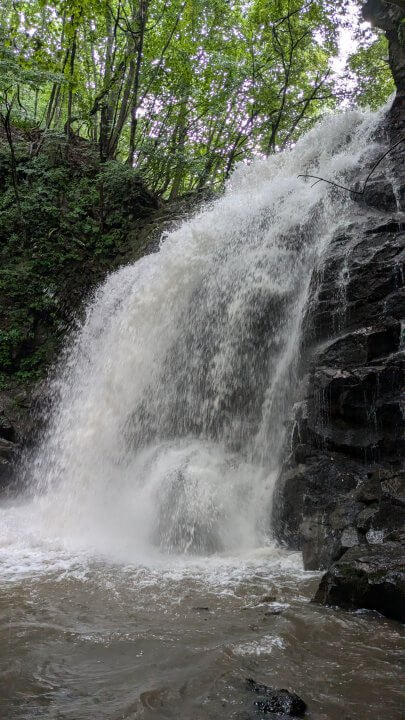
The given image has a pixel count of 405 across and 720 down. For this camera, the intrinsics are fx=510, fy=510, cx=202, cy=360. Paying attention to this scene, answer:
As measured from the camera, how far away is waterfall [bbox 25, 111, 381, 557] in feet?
21.8

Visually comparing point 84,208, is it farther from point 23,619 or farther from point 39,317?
point 23,619

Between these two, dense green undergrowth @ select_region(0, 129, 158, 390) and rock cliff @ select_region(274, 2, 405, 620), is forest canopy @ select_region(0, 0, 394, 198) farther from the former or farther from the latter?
rock cliff @ select_region(274, 2, 405, 620)

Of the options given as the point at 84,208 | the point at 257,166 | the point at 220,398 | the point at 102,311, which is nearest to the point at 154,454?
the point at 220,398

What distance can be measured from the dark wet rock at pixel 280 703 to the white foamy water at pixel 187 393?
3.01 meters

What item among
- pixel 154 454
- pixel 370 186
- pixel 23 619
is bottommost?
pixel 23 619

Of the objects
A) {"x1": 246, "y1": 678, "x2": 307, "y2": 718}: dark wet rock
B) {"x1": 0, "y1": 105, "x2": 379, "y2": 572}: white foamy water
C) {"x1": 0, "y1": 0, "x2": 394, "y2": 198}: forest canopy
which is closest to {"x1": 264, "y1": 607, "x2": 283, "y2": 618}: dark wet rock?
{"x1": 246, "y1": 678, "x2": 307, "y2": 718}: dark wet rock

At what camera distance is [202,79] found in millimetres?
13891

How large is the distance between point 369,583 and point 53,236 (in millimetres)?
10803

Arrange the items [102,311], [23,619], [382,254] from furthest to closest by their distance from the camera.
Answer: [102,311]
[382,254]
[23,619]

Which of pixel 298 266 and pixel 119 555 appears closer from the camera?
pixel 119 555

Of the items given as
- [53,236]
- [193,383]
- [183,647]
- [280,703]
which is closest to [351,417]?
[193,383]

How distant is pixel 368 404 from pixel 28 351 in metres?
7.69

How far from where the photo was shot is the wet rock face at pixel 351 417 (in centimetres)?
523

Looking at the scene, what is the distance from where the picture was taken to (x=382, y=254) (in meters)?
6.78
